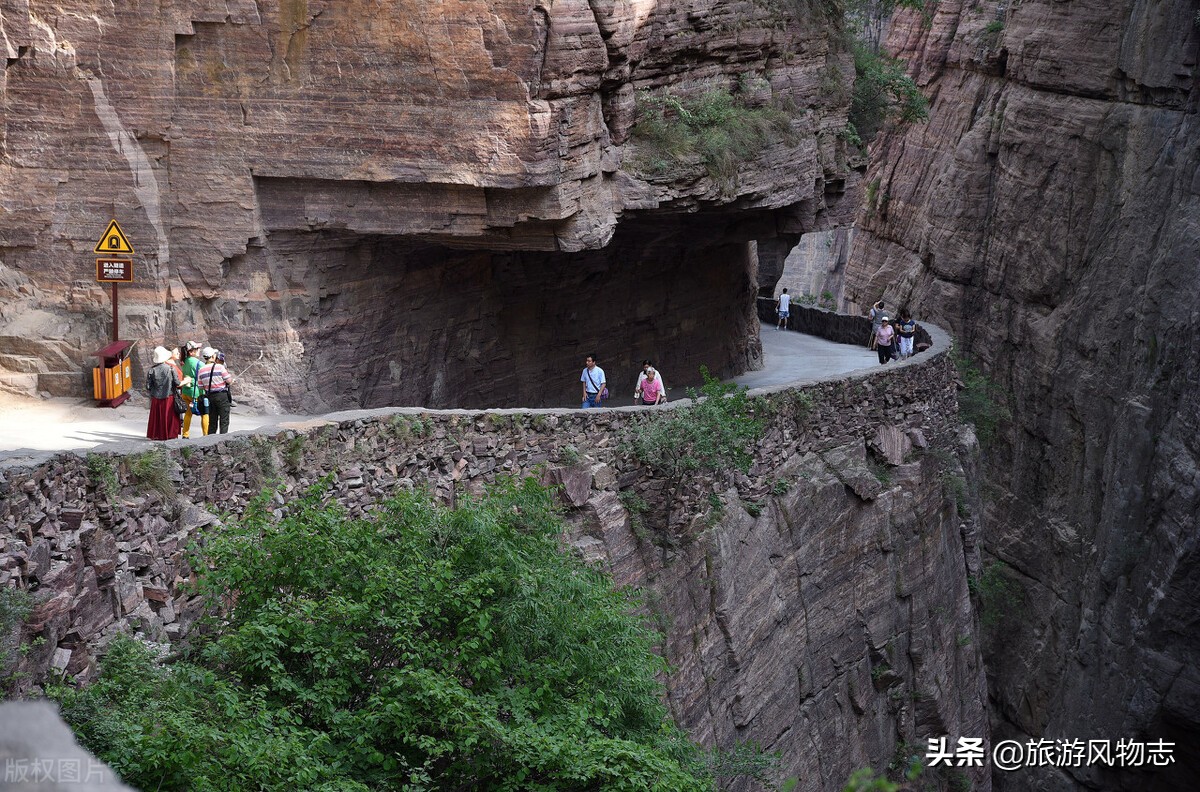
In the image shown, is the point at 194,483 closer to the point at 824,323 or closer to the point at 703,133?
the point at 703,133

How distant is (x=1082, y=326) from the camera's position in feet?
104

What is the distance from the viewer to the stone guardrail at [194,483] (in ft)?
33.4

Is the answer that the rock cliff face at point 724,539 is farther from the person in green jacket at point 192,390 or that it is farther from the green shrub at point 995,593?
Answer: the person in green jacket at point 192,390

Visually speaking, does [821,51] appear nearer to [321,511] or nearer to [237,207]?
[237,207]

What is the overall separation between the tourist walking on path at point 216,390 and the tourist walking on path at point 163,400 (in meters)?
0.32

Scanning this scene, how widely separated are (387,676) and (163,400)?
19.0 feet

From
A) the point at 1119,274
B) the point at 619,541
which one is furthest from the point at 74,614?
the point at 1119,274

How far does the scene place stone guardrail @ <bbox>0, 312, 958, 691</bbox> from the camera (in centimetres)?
1017

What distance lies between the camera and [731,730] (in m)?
18.5

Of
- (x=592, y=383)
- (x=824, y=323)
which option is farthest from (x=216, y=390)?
(x=824, y=323)

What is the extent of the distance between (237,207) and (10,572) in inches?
342

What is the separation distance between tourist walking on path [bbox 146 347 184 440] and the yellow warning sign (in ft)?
7.12

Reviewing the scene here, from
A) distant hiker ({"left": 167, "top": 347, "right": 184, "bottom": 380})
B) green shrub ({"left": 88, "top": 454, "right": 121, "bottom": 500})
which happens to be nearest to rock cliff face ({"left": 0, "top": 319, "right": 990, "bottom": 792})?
green shrub ({"left": 88, "top": 454, "right": 121, "bottom": 500})

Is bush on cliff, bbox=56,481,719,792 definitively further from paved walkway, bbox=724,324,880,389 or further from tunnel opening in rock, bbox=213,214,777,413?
paved walkway, bbox=724,324,880,389
